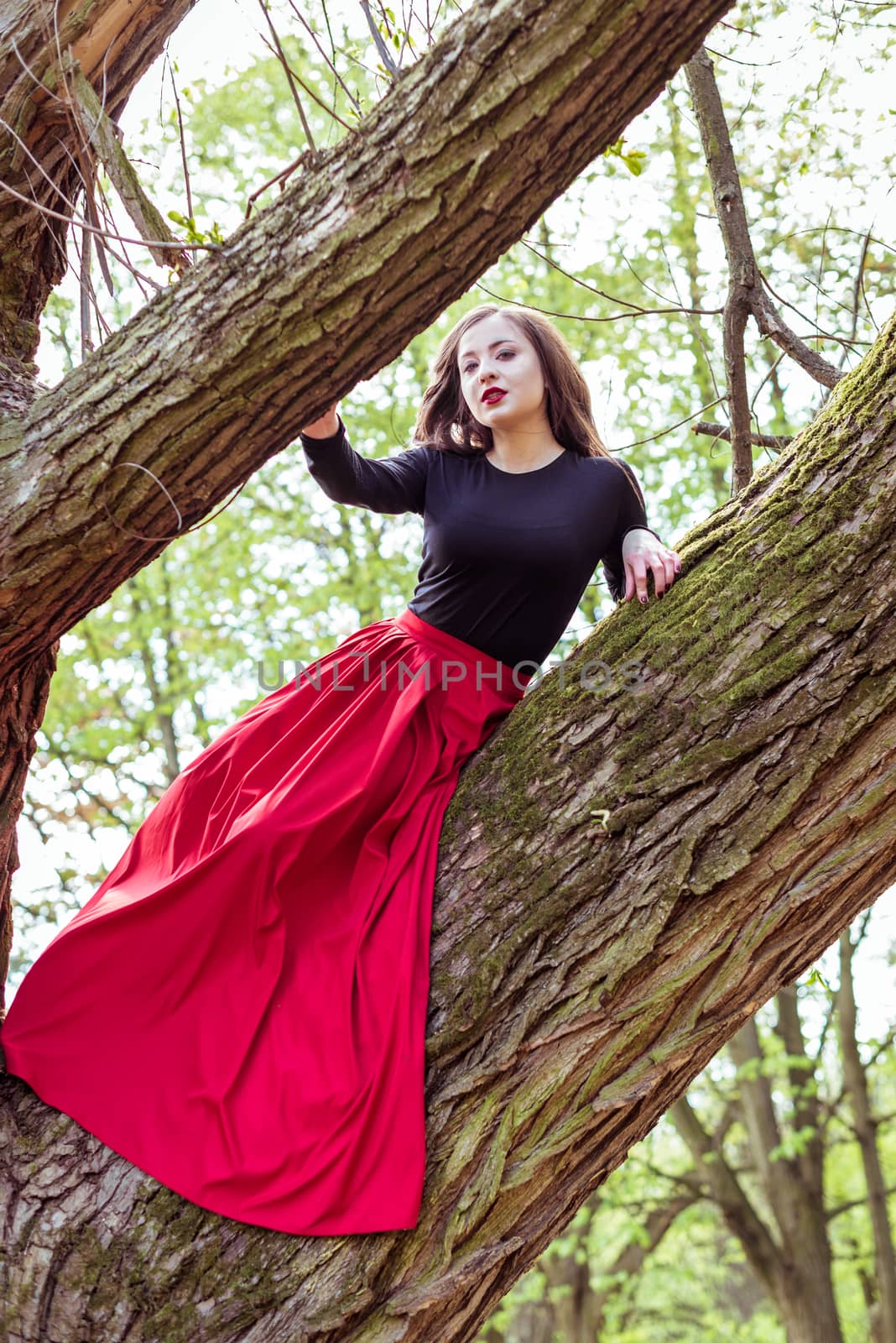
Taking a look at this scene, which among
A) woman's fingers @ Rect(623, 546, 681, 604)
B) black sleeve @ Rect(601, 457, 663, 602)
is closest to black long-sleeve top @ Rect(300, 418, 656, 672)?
black sleeve @ Rect(601, 457, 663, 602)

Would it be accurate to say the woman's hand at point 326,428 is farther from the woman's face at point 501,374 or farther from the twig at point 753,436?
the twig at point 753,436

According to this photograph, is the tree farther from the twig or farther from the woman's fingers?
the twig

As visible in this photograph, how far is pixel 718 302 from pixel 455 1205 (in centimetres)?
700

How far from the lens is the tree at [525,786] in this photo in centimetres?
183

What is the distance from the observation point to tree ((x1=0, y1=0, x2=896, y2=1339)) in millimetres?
1831

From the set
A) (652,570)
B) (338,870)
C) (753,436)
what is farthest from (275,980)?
(753,436)

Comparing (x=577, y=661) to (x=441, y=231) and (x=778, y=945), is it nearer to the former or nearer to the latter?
(x=778, y=945)

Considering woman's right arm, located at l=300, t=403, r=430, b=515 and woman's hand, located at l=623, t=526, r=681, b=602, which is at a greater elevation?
woman's right arm, located at l=300, t=403, r=430, b=515

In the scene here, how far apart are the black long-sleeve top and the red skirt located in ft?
0.66

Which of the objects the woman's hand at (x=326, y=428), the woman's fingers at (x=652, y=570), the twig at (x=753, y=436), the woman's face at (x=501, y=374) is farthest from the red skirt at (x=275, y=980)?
the twig at (x=753, y=436)

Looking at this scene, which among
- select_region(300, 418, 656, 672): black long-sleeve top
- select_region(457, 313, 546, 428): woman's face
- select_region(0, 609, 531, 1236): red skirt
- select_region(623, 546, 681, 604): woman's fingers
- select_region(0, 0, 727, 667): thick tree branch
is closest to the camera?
select_region(0, 0, 727, 667): thick tree branch

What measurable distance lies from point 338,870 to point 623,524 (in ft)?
3.70

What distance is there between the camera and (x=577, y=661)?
2.32 metres

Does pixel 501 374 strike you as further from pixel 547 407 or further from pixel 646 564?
pixel 646 564
